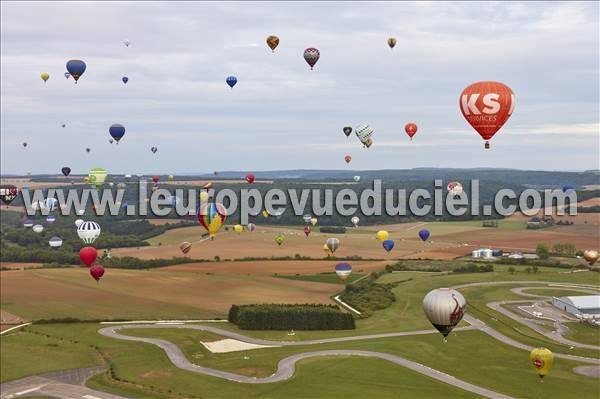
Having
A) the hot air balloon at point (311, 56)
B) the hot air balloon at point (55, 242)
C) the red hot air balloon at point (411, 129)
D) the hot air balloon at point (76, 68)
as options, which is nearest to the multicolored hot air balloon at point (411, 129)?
the red hot air balloon at point (411, 129)

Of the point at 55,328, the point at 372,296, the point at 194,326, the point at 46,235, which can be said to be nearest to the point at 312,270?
the point at 372,296

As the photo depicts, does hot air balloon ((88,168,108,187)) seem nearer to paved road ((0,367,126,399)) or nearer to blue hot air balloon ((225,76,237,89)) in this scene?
blue hot air balloon ((225,76,237,89))

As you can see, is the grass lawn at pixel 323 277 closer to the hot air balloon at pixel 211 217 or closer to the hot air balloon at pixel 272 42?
the hot air balloon at pixel 211 217

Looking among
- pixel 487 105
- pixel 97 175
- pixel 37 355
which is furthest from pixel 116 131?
pixel 487 105

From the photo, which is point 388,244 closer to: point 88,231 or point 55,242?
point 88,231

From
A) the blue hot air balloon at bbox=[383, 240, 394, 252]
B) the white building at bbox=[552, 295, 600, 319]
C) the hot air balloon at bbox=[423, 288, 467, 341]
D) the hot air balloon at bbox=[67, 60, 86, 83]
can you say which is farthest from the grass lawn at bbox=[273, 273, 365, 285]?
the hot air balloon at bbox=[423, 288, 467, 341]

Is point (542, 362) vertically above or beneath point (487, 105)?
beneath

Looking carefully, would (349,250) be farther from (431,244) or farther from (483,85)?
(483,85)
